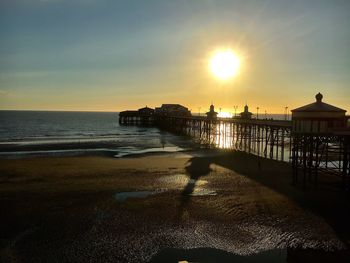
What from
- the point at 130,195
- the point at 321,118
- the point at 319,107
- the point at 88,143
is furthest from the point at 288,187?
the point at 88,143

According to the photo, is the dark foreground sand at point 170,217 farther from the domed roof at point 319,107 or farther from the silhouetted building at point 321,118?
the domed roof at point 319,107

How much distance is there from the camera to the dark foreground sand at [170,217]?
1095 cm

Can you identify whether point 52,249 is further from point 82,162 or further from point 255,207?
point 82,162

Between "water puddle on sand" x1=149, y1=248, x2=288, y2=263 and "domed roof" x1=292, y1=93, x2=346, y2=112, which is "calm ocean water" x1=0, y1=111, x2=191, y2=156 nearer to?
"domed roof" x1=292, y1=93, x2=346, y2=112

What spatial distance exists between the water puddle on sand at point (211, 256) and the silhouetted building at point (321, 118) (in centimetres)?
961

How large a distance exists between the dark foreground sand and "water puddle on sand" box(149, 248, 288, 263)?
3 cm

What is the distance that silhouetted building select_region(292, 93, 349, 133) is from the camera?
18.9 metres

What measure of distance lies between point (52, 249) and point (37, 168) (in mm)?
15293

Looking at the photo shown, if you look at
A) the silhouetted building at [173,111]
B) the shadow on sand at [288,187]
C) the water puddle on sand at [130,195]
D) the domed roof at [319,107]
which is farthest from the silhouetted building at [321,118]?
the silhouetted building at [173,111]

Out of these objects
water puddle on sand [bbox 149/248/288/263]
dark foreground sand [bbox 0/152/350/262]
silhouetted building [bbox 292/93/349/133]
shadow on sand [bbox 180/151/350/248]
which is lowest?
water puddle on sand [bbox 149/248/288/263]

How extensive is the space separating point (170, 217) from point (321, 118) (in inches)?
388

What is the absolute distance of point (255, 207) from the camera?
15.5 m

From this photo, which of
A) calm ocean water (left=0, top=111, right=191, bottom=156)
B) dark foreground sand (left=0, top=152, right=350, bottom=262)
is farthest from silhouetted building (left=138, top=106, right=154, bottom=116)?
dark foreground sand (left=0, top=152, right=350, bottom=262)

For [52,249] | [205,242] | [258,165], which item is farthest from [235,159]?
[52,249]
